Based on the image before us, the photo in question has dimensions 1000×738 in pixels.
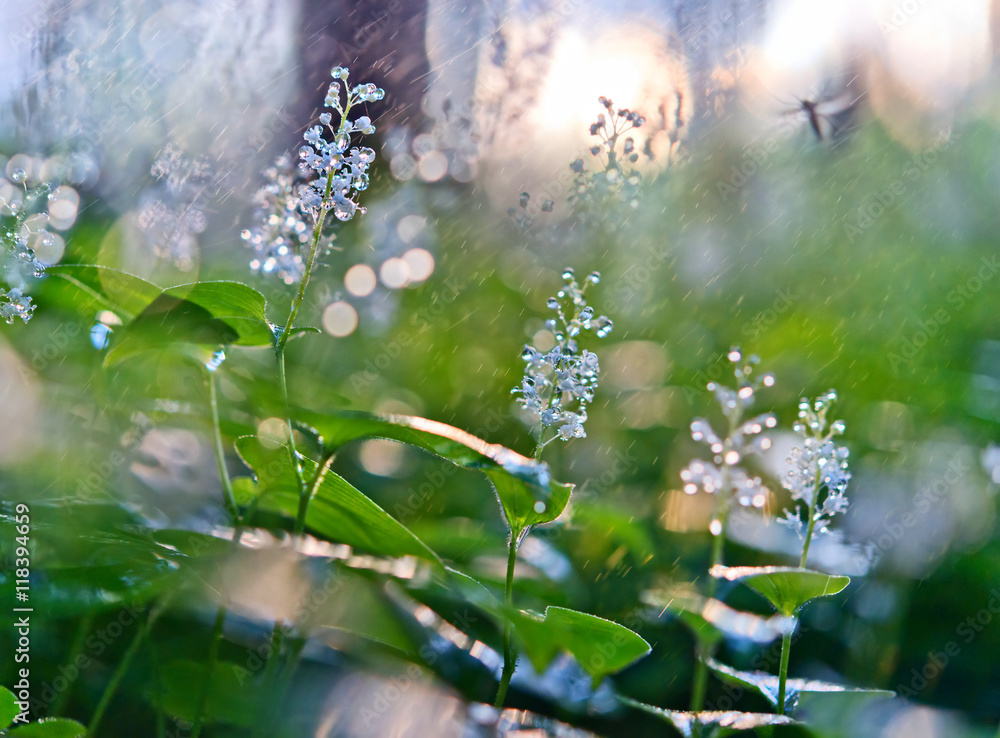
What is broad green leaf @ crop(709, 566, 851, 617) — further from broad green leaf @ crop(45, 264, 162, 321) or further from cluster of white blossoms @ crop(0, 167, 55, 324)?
cluster of white blossoms @ crop(0, 167, 55, 324)

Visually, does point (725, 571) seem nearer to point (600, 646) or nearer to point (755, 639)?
point (600, 646)

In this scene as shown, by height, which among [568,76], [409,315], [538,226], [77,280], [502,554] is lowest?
[502,554]

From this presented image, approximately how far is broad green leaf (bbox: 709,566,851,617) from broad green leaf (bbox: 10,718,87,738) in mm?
725

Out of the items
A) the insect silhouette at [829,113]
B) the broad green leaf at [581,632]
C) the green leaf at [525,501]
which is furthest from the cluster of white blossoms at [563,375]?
the insect silhouette at [829,113]

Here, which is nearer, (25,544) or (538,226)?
(25,544)

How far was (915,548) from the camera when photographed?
1.61 meters

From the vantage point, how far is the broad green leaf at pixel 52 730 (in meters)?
0.67

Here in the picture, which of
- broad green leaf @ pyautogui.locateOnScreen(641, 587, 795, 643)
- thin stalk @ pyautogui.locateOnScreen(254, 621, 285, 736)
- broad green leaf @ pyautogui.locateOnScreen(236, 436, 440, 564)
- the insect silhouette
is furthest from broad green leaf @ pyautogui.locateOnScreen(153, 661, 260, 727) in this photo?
the insect silhouette

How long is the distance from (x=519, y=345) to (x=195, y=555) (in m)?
1.47

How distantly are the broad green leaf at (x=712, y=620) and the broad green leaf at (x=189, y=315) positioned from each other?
0.65 m

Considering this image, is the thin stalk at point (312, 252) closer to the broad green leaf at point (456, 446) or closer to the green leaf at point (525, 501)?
the broad green leaf at point (456, 446)

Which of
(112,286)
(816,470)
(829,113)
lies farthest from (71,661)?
(829,113)

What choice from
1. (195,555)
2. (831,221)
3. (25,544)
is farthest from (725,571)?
(831,221)

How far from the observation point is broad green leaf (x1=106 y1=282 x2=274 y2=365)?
0.66 metres
